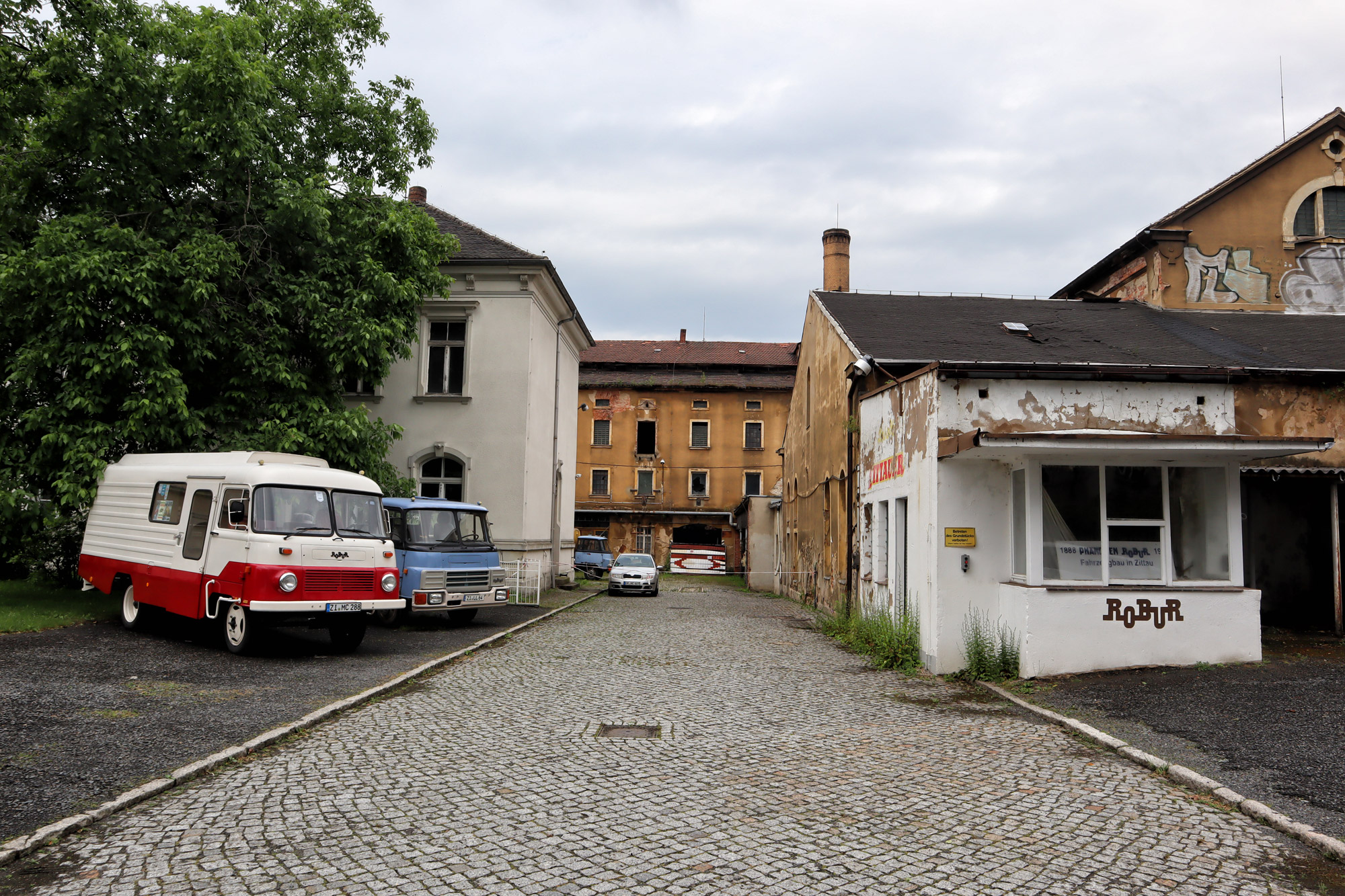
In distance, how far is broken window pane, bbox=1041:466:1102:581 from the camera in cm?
1055

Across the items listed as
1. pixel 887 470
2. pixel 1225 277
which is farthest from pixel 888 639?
pixel 1225 277

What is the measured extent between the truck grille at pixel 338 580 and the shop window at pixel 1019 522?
8.28 m

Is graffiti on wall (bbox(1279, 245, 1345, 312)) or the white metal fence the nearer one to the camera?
the white metal fence

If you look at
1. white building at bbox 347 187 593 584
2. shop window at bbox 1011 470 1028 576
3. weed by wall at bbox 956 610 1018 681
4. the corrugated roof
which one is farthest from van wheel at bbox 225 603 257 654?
the corrugated roof

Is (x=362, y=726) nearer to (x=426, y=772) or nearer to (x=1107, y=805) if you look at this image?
(x=426, y=772)

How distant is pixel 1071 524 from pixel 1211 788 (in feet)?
16.3

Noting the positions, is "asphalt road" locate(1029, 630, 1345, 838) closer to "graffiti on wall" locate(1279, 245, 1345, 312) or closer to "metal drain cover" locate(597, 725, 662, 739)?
"metal drain cover" locate(597, 725, 662, 739)

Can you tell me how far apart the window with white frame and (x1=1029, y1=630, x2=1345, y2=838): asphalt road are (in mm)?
1156

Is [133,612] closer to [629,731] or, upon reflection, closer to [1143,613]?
[629,731]

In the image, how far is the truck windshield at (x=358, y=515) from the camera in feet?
40.4

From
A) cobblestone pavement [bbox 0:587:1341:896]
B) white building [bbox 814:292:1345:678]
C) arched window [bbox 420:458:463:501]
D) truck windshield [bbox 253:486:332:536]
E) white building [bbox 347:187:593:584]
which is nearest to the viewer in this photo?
cobblestone pavement [bbox 0:587:1341:896]

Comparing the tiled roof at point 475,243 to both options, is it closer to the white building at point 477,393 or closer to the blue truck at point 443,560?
the white building at point 477,393

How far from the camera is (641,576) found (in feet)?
91.9

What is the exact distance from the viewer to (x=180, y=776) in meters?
5.99
